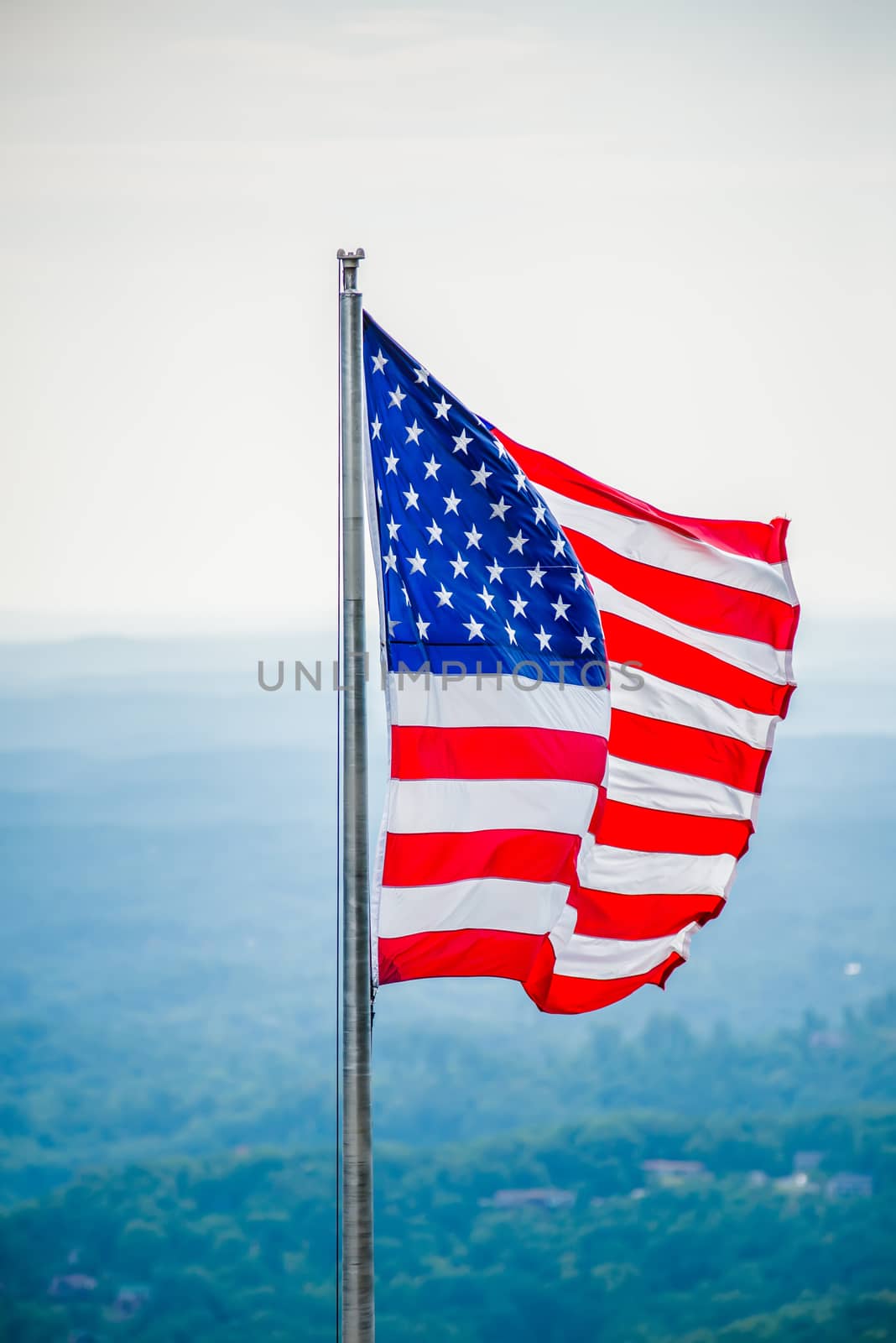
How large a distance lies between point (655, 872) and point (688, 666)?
0.86 meters

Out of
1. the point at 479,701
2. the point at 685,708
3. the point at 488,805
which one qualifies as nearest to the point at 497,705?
the point at 479,701

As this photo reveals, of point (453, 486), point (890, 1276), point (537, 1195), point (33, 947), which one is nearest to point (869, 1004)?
point (890, 1276)

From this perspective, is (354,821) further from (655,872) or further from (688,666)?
(688,666)

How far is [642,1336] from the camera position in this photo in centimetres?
1066

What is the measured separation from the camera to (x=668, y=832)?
5051mm

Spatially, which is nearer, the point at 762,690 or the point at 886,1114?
the point at 762,690

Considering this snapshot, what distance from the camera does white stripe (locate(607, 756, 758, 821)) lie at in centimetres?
502

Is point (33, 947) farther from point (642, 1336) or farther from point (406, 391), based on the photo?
point (406, 391)

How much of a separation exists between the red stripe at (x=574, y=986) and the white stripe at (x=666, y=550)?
5.23 feet

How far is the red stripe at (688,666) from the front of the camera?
4.97 metres

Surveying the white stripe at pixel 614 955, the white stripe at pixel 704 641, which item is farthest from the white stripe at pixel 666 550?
the white stripe at pixel 614 955

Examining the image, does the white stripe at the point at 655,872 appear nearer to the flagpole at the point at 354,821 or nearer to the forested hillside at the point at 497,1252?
the flagpole at the point at 354,821

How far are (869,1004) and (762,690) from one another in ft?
31.5

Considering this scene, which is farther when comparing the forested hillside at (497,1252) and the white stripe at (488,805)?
→ the forested hillside at (497,1252)
